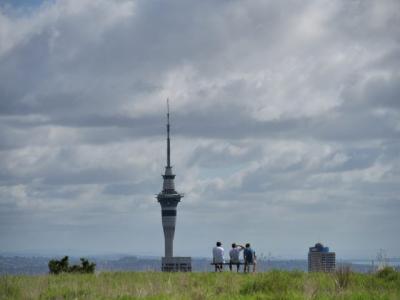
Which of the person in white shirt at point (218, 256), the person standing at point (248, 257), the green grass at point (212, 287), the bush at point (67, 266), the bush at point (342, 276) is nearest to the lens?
the green grass at point (212, 287)

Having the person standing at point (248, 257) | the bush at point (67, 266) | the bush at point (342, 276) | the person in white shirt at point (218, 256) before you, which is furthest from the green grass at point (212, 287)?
the bush at point (67, 266)

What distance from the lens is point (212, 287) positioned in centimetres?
2380

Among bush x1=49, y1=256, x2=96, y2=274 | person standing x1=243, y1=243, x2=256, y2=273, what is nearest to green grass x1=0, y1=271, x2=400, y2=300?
person standing x1=243, y1=243, x2=256, y2=273

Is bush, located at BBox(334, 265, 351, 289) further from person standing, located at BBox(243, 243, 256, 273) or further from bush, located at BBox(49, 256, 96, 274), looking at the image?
bush, located at BBox(49, 256, 96, 274)

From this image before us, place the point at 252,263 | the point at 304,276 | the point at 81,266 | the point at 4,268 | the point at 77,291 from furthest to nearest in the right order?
the point at 81,266
the point at 252,263
the point at 4,268
the point at 304,276
the point at 77,291

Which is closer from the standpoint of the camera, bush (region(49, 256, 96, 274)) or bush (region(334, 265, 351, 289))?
bush (region(334, 265, 351, 289))

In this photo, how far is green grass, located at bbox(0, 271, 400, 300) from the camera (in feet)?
69.6

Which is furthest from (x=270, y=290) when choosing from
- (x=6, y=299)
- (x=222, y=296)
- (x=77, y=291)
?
(x=6, y=299)

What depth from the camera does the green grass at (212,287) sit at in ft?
69.6

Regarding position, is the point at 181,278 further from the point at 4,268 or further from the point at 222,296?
the point at 4,268

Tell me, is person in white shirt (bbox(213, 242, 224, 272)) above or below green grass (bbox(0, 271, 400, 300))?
above

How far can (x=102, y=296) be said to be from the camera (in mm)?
20922

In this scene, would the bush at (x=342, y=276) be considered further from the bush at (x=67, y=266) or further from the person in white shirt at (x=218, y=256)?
the bush at (x=67, y=266)

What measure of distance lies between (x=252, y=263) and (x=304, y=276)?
27.1 feet
